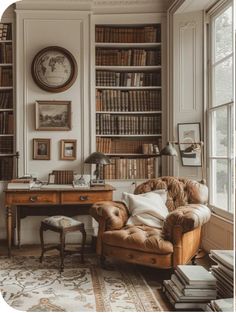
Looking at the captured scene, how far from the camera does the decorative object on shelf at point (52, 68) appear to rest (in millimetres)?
4996

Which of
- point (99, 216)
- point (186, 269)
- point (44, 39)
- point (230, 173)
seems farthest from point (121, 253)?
point (44, 39)

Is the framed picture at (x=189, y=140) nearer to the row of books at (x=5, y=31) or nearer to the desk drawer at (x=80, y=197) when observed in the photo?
the desk drawer at (x=80, y=197)

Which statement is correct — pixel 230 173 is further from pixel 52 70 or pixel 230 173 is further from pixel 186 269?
pixel 52 70

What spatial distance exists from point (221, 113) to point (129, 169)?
4.33ft

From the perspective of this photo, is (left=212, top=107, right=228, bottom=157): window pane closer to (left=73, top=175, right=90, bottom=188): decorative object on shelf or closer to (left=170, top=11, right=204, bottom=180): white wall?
(left=170, top=11, right=204, bottom=180): white wall

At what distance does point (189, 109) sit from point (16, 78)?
2.13m

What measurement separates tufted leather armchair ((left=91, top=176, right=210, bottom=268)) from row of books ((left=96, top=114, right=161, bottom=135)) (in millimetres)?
1100

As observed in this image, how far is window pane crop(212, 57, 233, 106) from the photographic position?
4.34 m

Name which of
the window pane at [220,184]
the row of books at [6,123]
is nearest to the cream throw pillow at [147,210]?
the window pane at [220,184]

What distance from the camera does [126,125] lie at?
5.16 meters

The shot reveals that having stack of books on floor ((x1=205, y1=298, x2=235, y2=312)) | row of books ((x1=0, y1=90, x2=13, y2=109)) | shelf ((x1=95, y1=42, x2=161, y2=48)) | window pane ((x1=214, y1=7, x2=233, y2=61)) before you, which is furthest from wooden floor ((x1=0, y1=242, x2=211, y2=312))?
shelf ((x1=95, y1=42, x2=161, y2=48))

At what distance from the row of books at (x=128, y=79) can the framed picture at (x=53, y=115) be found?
0.53 metres

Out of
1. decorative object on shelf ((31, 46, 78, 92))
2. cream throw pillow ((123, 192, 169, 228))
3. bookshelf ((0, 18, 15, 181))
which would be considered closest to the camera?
cream throw pillow ((123, 192, 169, 228))

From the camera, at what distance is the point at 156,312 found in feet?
9.40
